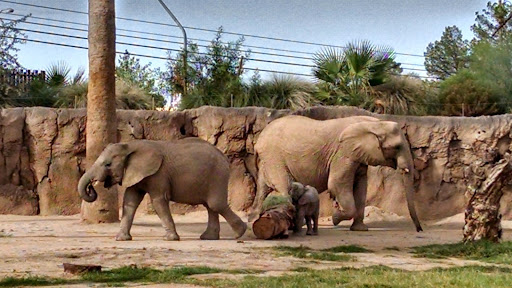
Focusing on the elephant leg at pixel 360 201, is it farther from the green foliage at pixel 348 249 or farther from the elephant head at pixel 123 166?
the elephant head at pixel 123 166

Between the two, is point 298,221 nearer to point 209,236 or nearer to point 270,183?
point 209,236

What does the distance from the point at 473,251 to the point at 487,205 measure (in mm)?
894

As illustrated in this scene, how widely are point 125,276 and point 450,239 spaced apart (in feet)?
22.4

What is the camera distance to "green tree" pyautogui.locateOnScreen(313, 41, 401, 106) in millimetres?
25047

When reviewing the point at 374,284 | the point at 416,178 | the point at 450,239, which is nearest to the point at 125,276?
the point at 374,284

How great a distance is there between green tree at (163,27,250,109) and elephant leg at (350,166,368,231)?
8.46m

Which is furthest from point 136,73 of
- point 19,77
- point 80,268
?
point 80,268

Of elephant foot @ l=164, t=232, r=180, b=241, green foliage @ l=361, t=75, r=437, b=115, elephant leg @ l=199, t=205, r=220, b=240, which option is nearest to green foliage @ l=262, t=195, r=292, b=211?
elephant leg @ l=199, t=205, r=220, b=240

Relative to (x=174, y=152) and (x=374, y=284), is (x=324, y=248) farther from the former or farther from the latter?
(x=374, y=284)

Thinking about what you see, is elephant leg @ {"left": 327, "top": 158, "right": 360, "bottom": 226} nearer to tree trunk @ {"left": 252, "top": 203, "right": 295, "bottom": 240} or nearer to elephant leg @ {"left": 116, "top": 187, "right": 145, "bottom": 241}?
tree trunk @ {"left": 252, "top": 203, "right": 295, "bottom": 240}

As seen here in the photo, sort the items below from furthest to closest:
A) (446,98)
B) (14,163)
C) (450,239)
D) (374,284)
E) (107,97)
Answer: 1. (446,98)
2. (14,163)
3. (107,97)
4. (450,239)
5. (374,284)

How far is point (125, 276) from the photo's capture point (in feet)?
28.2

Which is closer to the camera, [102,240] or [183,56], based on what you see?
[102,240]

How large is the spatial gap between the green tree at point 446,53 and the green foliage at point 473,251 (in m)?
41.1
